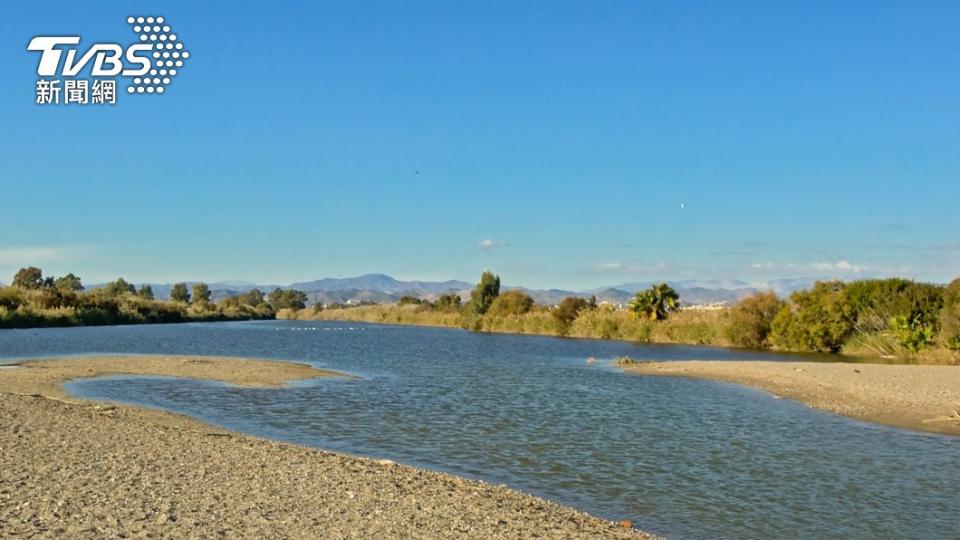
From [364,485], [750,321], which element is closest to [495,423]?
[364,485]

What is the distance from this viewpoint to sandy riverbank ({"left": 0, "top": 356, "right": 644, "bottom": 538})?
32.6 feet

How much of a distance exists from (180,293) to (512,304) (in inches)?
3644

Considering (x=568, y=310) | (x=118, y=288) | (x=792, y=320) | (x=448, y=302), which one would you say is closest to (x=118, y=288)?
(x=118, y=288)

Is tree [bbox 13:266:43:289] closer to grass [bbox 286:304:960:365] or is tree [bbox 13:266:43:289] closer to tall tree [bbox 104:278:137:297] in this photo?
tall tree [bbox 104:278:137:297]

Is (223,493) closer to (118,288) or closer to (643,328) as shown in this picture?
(643,328)

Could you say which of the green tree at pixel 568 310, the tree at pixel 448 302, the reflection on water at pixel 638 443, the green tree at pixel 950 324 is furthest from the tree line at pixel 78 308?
the green tree at pixel 950 324

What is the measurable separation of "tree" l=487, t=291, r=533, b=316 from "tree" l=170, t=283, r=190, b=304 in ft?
285

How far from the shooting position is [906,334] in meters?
47.1

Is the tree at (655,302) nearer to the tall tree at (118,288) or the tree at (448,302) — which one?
the tree at (448,302)

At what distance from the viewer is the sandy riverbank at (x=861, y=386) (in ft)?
76.3

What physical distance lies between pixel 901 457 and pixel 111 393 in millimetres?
22794

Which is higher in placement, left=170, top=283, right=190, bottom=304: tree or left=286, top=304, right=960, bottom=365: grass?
left=170, top=283, right=190, bottom=304: tree

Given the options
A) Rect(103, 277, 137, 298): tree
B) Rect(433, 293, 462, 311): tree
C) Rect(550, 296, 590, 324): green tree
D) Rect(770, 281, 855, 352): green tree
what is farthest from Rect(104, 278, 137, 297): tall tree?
Rect(770, 281, 855, 352): green tree

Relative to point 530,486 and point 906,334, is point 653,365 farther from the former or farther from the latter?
point 530,486
